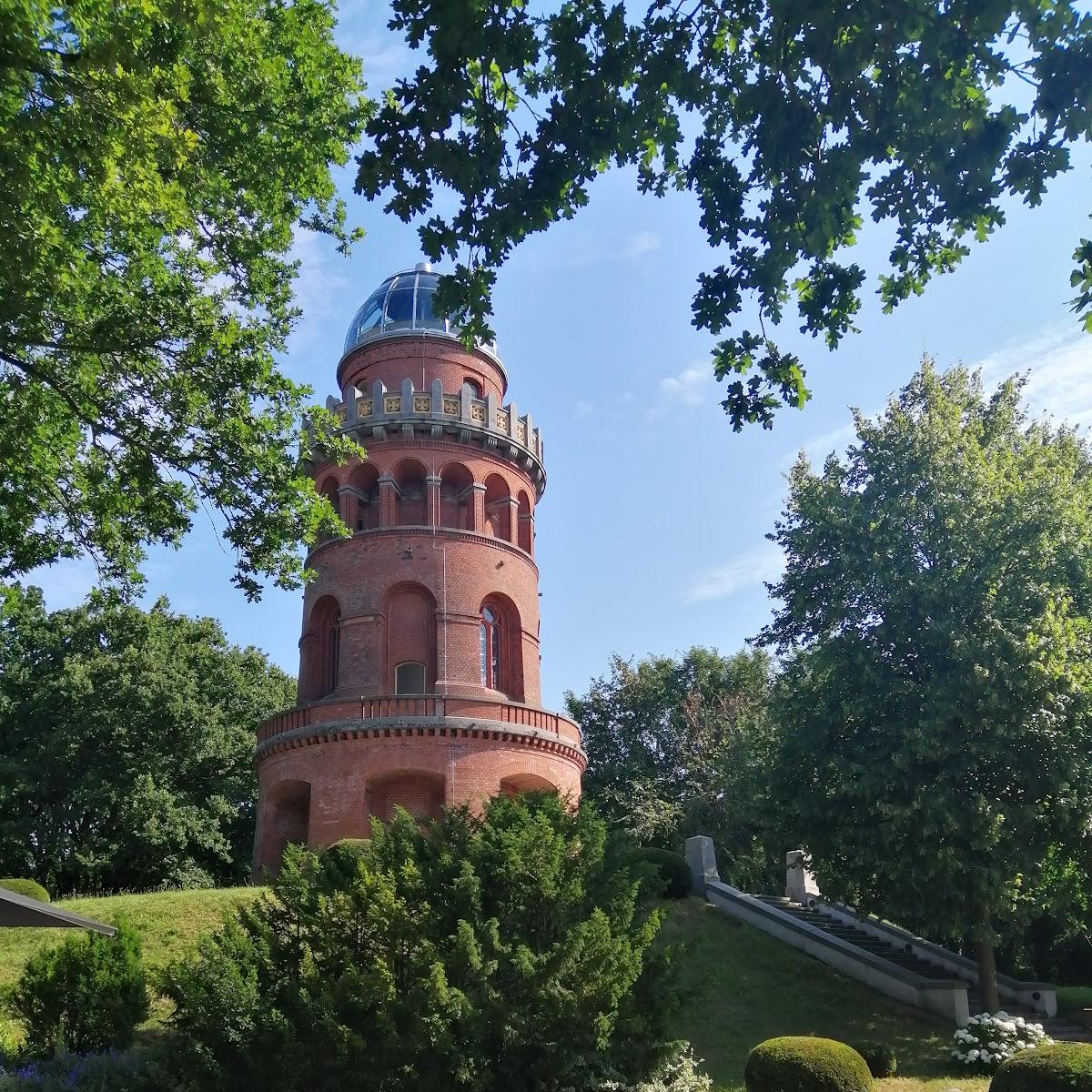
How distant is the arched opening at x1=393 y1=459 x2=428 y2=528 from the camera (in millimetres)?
29000

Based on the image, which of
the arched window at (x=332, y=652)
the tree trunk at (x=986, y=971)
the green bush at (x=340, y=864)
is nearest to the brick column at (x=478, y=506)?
the arched window at (x=332, y=652)

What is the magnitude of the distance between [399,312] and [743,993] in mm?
20769

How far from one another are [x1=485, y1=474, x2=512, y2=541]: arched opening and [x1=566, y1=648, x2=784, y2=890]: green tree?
9.74 metres

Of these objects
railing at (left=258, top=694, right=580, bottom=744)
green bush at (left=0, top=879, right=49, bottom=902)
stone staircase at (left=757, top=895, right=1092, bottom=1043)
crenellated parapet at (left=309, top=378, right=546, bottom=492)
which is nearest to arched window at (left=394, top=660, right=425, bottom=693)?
railing at (left=258, top=694, right=580, bottom=744)

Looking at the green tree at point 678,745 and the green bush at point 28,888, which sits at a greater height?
the green tree at point 678,745

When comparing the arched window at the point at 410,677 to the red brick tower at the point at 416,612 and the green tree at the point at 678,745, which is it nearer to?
the red brick tower at the point at 416,612

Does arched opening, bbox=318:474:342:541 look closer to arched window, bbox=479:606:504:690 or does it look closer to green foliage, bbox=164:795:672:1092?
arched window, bbox=479:606:504:690

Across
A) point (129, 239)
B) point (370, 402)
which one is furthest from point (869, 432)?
point (129, 239)

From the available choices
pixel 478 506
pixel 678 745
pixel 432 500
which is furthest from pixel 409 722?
pixel 678 745

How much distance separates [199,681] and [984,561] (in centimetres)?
2641

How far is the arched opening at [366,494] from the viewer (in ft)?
96.0

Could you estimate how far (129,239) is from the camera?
12688mm

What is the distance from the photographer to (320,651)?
29.2 m

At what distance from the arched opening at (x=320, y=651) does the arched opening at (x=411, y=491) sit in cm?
304
